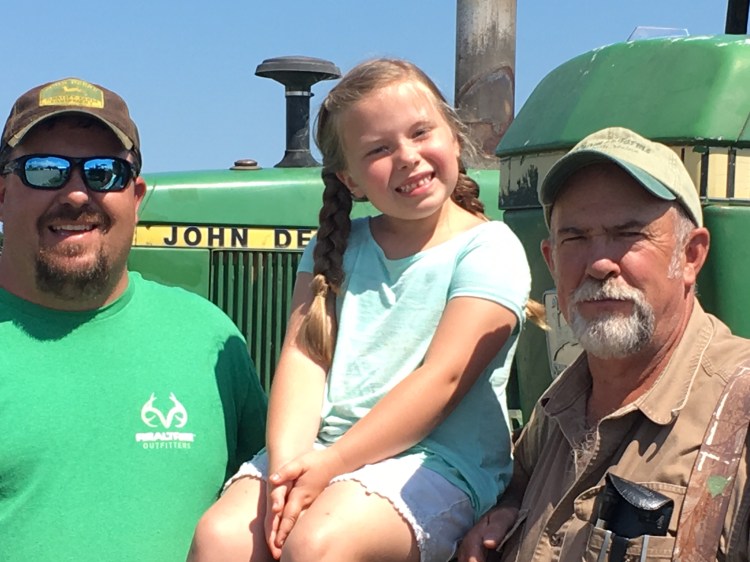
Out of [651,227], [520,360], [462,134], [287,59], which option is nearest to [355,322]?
[462,134]

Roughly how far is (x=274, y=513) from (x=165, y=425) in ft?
1.80

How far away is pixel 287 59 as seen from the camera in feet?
15.4

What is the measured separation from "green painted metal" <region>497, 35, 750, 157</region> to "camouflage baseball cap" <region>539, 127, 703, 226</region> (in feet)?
1.76

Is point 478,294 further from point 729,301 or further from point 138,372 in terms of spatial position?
A: point 138,372

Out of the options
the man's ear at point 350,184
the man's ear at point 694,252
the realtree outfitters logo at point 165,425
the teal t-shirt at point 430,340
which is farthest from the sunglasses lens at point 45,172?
the man's ear at point 694,252

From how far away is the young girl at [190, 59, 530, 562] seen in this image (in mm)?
2074

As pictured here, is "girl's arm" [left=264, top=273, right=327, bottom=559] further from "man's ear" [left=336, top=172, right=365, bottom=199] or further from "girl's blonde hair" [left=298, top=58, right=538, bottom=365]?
"man's ear" [left=336, top=172, right=365, bottom=199]

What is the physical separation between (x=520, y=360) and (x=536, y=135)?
2.00 ft

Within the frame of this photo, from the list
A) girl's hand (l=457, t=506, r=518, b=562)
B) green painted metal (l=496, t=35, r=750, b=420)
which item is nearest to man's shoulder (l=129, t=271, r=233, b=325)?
green painted metal (l=496, t=35, r=750, b=420)

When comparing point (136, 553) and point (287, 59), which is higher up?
point (287, 59)

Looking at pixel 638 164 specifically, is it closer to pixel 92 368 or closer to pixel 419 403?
pixel 419 403

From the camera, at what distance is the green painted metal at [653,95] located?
8.14ft

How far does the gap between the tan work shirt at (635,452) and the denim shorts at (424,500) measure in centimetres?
10

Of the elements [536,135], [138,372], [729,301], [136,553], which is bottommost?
[136,553]
